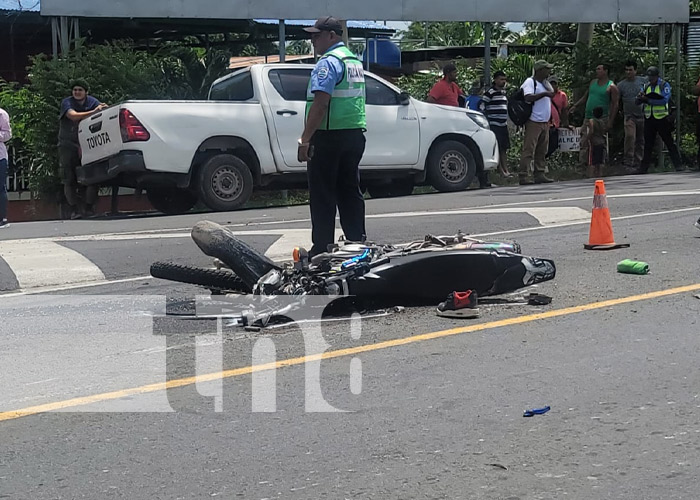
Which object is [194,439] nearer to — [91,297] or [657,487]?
[657,487]

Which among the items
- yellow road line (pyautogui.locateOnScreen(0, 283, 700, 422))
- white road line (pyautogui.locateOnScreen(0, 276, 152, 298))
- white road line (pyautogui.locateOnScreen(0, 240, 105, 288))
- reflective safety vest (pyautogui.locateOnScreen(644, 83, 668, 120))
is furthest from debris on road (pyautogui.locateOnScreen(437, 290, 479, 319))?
reflective safety vest (pyautogui.locateOnScreen(644, 83, 668, 120))

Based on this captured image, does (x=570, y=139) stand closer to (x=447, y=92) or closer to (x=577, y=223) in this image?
(x=447, y=92)

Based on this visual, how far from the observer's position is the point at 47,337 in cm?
637

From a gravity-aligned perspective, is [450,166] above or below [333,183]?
below

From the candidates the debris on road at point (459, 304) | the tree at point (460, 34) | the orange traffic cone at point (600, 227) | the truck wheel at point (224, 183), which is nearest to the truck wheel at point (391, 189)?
the truck wheel at point (224, 183)

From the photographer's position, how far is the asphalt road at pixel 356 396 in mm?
4047

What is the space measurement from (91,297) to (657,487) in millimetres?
4797

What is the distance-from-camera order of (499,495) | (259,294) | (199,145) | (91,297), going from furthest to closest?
1. (199,145)
2. (91,297)
3. (259,294)
4. (499,495)

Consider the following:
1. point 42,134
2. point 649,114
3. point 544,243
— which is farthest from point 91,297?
point 649,114

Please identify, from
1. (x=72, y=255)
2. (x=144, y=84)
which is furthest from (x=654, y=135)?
(x=72, y=255)

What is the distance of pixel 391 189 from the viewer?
52.9ft

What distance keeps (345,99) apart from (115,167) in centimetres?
587

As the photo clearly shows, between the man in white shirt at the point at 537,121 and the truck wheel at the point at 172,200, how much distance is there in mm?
5489

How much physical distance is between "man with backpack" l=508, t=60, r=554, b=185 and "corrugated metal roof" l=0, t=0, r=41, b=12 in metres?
8.69
